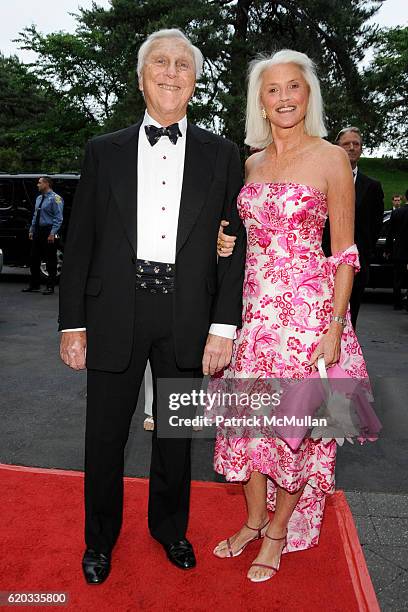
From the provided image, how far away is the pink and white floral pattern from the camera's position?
2.45 meters

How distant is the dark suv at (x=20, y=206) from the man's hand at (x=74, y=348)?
8822 mm

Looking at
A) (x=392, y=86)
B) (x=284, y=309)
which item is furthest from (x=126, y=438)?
(x=392, y=86)

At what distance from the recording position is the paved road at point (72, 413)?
3709mm

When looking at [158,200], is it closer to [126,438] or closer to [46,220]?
[126,438]

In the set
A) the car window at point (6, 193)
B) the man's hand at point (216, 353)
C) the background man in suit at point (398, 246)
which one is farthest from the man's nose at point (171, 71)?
the car window at point (6, 193)

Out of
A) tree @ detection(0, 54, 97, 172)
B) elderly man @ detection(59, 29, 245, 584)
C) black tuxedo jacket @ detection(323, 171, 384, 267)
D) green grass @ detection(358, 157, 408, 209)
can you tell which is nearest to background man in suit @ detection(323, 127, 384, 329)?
black tuxedo jacket @ detection(323, 171, 384, 267)

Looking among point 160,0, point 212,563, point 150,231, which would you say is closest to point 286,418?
point 212,563

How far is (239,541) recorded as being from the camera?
8.93ft

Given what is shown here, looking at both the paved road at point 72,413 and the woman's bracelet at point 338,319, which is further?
the paved road at point 72,413

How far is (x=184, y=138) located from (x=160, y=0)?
1602 cm

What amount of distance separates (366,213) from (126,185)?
3165mm

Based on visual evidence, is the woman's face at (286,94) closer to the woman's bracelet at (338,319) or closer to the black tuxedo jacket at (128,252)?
the black tuxedo jacket at (128,252)

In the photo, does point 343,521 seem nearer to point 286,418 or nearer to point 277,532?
point 277,532

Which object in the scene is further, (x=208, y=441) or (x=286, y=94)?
(x=208, y=441)
